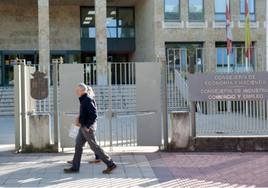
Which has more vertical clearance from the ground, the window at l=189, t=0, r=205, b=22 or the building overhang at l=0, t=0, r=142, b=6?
the building overhang at l=0, t=0, r=142, b=6

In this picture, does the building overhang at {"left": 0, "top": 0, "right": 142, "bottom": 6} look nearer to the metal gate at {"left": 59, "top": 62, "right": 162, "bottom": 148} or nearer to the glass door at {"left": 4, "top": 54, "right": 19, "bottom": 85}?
the glass door at {"left": 4, "top": 54, "right": 19, "bottom": 85}

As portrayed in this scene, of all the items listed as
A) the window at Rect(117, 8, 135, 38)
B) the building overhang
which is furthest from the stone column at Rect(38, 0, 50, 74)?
the window at Rect(117, 8, 135, 38)

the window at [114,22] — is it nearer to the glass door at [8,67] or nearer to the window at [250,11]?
the glass door at [8,67]

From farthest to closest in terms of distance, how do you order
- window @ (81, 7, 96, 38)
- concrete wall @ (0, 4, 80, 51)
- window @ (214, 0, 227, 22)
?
1. window @ (81, 7, 96, 38)
2. concrete wall @ (0, 4, 80, 51)
3. window @ (214, 0, 227, 22)

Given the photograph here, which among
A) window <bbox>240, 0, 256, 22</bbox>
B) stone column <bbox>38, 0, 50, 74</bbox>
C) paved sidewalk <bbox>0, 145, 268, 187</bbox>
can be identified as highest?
window <bbox>240, 0, 256, 22</bbox>

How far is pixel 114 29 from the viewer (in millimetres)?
28875

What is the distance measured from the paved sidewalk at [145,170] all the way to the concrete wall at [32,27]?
68.1 ft

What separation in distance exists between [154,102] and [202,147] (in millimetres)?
1565

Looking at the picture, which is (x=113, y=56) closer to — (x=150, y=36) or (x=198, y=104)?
(x=150, y=36)

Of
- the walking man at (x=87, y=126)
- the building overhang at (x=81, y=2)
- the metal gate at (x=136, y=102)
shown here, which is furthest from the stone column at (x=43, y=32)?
the walking man at (x=87, y=126)

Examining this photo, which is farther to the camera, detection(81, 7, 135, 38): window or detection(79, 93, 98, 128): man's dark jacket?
detection(81, 7, 135, 38): window

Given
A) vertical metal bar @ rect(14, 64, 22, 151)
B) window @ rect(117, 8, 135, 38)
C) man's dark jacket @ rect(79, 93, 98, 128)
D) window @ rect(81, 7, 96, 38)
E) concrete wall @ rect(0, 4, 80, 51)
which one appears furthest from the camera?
window @ rect(117, 8, 135, 38)

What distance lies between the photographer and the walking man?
627 centimetres

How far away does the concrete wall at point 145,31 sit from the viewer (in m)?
25.2
